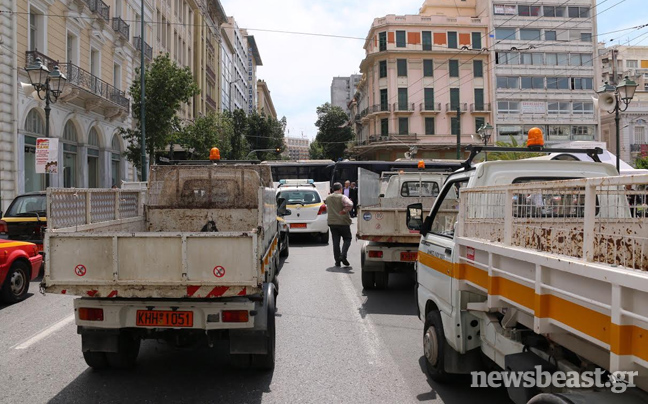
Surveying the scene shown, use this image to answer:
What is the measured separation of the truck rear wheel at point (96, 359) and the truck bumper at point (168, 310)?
1.60ft

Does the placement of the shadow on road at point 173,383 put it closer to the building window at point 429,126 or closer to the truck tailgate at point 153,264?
the truck tailgate at point 153,264

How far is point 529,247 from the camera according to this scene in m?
2.89

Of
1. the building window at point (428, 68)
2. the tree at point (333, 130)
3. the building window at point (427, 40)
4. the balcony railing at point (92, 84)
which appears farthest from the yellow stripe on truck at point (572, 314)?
A: the tree at point (333, 130)

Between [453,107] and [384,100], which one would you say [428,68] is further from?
[384,100]

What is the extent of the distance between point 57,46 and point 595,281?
2409 centimetres

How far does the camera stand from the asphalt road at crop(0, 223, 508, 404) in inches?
168

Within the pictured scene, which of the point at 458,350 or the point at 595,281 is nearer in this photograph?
the point at 595,281

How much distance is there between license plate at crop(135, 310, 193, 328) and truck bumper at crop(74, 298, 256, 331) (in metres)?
0.02

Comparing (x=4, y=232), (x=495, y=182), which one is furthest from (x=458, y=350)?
(x=4, y=232)

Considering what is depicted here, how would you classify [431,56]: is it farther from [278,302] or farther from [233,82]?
[278,302]

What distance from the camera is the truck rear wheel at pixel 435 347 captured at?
430cm

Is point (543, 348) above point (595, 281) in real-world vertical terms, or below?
below

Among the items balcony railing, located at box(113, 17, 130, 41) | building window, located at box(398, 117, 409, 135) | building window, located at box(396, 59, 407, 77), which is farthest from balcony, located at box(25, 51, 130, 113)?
building window, located at box(396, 59, 407, 77)

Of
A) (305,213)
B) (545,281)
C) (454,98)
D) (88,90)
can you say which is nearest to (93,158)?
(88,90)
